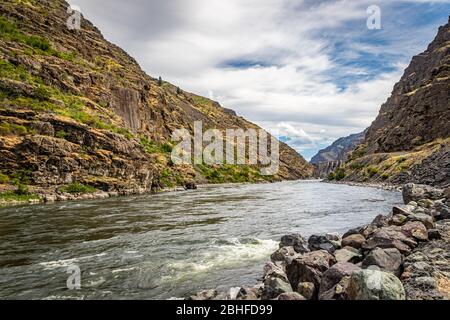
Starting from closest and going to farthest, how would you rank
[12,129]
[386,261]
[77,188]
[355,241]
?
[386,261] → [355,241] → [12,129] → [77,188]

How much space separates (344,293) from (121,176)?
60.7 metres

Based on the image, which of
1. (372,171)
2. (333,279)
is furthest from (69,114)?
(372,171)

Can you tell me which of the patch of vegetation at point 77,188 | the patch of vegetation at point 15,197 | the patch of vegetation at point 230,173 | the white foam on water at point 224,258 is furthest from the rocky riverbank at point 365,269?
the patch of vegetation at point 230,173

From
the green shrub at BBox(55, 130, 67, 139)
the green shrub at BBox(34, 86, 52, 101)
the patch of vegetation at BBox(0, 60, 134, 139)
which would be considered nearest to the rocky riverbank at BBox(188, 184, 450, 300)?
the green shrub at BBox(55, 130, 67, 139)

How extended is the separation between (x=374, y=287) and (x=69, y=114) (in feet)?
215

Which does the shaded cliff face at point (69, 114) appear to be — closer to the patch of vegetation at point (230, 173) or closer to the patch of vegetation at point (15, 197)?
the patch of vegetation at point (230, 173)

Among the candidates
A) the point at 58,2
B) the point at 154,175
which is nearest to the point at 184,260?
the point at 154,175

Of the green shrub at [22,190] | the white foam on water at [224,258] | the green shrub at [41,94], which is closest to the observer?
the white foam on water at [224,258]

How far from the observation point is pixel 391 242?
13.0 meters

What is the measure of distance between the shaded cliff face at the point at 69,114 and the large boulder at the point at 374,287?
5227 centimetres

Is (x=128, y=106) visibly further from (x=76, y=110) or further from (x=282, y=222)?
(x=282, y=222)

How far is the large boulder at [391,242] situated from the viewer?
1274 centimetres

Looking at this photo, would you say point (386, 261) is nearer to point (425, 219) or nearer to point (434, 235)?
point (434, 235)
